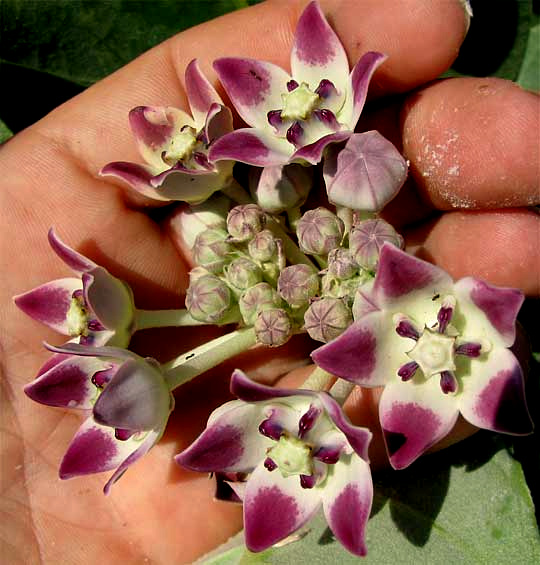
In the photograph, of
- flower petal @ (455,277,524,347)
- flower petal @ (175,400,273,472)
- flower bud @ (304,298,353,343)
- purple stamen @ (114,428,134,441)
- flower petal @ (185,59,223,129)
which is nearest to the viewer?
flower petal @ (455,277,524,347)

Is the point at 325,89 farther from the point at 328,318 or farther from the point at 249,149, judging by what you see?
the point at 328,318

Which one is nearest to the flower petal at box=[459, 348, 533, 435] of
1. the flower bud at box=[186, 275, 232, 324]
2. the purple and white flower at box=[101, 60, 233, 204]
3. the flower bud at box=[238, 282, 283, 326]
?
the flower bud at box=[238, 282, 283, 326]

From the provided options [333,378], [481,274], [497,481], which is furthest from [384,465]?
[481,274]

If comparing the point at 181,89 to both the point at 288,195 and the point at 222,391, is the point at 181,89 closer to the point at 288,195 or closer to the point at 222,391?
the point at 288,195

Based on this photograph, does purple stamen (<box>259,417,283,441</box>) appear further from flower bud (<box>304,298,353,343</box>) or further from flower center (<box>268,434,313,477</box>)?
flower bud (<box>304,298,353,343</box>)

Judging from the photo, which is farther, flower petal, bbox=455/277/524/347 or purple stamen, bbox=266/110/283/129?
purple stamen, bbox=266/110/283/129

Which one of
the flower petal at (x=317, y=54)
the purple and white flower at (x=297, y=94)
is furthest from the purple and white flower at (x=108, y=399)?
the flower petal at (x=317, y=54)
